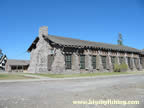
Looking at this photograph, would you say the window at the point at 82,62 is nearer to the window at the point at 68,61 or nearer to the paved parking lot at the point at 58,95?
the window at the point at 68,61

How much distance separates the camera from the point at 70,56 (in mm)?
20391

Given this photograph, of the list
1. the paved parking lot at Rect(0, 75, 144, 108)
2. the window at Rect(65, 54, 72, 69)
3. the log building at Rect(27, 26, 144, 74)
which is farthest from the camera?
the window at Rect(65, 54, 72, 69)

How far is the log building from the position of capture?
19.5 metres

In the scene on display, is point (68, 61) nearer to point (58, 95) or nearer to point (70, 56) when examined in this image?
point (70, 56)

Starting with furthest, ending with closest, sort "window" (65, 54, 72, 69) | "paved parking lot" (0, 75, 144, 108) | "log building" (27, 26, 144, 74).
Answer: "window" (65, 54, 72, 69)
"log building" (27, 26, 144, 74)
"paved parking lot" (0, 75, 144, 108)

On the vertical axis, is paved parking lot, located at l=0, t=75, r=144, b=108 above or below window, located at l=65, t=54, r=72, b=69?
below

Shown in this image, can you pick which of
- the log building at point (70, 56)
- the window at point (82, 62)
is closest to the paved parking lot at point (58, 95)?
the log building at point (70, 56)

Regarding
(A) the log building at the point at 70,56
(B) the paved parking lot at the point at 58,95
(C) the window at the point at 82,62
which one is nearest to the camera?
Answer: (B) the paved parking lot at the point at 58,95

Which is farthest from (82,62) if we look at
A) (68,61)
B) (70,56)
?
(68,61)

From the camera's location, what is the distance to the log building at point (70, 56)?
1955 centimetres

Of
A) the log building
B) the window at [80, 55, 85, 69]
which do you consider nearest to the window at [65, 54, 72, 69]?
the log building

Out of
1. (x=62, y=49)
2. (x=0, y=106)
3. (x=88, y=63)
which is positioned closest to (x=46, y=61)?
(x=62, y=49)

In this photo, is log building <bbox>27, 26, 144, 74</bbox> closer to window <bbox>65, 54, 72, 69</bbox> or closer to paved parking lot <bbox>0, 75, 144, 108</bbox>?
window <bbox>65, 54, 72, 69</bbox>

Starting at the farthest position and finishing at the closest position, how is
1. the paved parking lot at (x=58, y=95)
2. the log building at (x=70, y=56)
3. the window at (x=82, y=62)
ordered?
the window at (x=82, y=62), the log building at (x=70, y=56), the paved parking lot at (x=58, y=95)
